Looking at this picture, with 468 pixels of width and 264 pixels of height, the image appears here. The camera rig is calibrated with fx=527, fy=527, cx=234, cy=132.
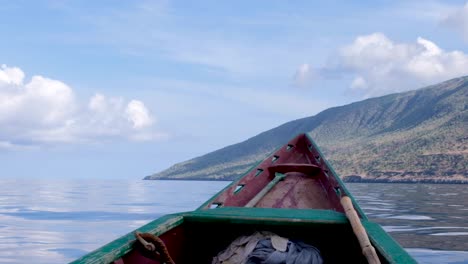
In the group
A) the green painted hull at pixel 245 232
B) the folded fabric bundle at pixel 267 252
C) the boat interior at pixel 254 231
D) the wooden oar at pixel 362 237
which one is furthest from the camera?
the boat interior at pixel 254 231

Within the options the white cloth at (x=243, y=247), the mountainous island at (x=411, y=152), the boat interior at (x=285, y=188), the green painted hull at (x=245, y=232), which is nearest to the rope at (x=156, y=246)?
the green painted hull at (x=245, y=232)

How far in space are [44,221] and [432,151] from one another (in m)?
90.0

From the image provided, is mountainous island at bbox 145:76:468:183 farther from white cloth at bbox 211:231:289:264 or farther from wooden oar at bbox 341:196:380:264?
wooden oar at bbox 341:196:380:264

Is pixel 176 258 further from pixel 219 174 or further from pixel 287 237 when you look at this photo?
pixel 219 174

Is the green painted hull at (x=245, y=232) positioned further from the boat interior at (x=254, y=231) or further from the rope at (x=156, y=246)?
the rope at (x=156, y=246)

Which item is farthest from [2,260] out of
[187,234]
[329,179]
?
[187,234]

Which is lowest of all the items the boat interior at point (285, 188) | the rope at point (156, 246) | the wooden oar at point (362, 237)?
the wooden oar at point (362, 237)

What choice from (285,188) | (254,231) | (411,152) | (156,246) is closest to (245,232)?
(254,231)

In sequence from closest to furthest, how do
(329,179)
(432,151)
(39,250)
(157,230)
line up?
(157,230), (329,179), (39,250), (432,151)

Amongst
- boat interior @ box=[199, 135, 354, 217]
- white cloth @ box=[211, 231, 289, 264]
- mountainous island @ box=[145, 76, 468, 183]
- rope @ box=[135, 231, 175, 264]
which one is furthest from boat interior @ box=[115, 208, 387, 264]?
mountainous island @ box=[145, 76, 468, 183]

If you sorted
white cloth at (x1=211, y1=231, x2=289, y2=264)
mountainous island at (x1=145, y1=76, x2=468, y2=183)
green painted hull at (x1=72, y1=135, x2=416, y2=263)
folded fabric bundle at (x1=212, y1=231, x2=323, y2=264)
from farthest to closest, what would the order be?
mountainous island at (x1=145, y1=76, x2=468, y2=183) < white cloth at (x1=211, y1=231, x2=289, y2=264) < folded fabric bundle at (x1=212, y1=231, x2=323, y2=264) < green painted hull at (x1=72, y1=135, x2=416, y2=263)

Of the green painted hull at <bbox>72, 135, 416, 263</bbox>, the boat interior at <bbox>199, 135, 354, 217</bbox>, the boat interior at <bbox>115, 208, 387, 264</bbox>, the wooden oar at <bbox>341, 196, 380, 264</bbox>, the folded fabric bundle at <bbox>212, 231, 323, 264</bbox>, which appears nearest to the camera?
the wooden oar at <bbox>341, 196, 380, 264</bbox>

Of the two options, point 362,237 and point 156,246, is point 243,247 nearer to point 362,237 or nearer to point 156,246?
point 156,246

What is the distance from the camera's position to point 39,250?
51.3 feet
